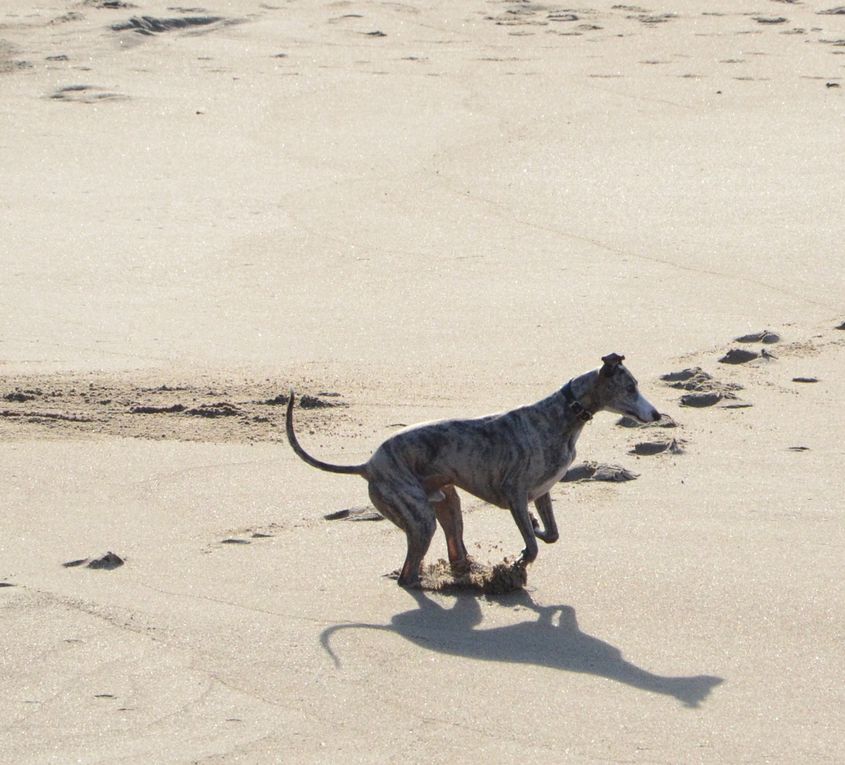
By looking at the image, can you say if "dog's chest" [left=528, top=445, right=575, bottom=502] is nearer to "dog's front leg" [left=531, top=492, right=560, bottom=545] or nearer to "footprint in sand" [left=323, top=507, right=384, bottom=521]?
"dog's front leg" [left=531, top=492, right=560, bottom=545]

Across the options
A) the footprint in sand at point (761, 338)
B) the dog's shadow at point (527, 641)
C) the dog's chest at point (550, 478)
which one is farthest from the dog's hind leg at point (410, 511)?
the footprint in sand at point (761, 338)

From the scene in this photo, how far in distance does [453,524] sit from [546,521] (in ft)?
1.32

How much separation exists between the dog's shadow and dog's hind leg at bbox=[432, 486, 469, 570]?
0.20 m

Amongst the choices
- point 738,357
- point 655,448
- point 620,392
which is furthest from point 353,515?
point 738,357

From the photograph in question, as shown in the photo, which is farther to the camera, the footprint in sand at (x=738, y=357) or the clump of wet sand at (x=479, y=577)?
the footprint in sand at (x=738, y=357)

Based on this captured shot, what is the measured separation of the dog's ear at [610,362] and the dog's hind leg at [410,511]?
3.00 feet

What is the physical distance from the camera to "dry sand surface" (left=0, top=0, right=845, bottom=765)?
5641 mm

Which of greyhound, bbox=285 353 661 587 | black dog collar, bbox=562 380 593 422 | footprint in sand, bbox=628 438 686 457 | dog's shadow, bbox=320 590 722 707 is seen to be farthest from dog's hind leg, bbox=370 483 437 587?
footprint in sand, bbox=628 438 686 457

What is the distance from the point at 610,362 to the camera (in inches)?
257

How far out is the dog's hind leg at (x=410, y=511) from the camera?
6406 millimetres

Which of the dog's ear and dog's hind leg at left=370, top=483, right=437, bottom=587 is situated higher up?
the dog's ear

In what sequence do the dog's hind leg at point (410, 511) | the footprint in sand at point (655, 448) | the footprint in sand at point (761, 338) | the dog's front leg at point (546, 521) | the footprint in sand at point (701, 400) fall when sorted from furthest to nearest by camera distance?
the footprint in sand at point (761, 338) < the footprint in sand at point (701, 400) < the footprint in sand at point (655, 448) < the dog's front leg at point (546, 521) < the dog's hind leg at point (410, 511)

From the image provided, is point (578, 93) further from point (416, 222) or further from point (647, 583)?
point (647, 583)

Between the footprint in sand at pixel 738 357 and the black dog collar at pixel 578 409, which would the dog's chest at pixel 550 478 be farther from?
the footprint in sand at pixel 738 357
